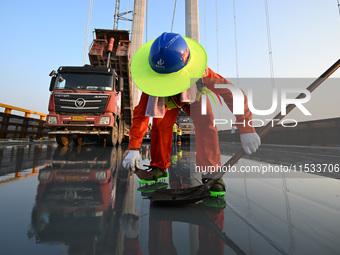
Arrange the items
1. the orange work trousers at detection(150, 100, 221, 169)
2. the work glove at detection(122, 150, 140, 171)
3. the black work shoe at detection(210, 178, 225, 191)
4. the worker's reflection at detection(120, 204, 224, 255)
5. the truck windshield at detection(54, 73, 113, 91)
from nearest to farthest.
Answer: the worker's reflection at detection(120, 204, 224, 255) < the black work shoe at detection(210, 178, 225, 191) < the work glove at detection(122, 150, 140, 171) < the orange work trousers at detection(150, 100, 221, 169) < the truck windshield at detection(54, 73, 113, 91)

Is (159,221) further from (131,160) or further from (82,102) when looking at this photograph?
(82,102)

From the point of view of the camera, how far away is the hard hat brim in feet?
4.29

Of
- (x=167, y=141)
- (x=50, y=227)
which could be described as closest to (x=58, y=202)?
(x=50, y=227)

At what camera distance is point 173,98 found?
Result: 1650mm

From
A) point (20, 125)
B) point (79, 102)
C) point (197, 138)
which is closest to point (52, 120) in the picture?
point (79, 102)

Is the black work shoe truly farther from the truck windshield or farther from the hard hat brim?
the truck windshield

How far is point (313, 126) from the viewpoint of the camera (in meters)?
7.41

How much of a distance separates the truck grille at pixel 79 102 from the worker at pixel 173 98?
147 inches

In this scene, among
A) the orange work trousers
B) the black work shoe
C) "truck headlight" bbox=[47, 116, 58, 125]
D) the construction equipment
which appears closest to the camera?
the construction equipment

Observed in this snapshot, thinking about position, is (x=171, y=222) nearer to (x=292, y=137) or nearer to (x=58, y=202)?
(x=58, y=202)

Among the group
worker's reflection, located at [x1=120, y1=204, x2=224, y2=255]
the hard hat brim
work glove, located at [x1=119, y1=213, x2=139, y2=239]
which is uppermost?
the hard hat brim

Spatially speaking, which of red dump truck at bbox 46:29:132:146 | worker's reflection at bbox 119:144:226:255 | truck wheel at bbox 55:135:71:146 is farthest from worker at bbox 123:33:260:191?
truck wheel at bbox 55:135:71:146

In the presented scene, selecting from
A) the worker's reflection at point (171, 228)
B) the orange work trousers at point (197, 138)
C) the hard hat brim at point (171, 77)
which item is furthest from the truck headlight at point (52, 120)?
the worker's reflection at point (171, 228)

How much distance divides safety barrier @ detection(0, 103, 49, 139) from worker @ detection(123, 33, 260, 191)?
7.49m
